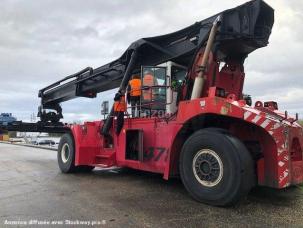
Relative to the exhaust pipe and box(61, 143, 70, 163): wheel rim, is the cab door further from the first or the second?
box(61, 143, 70, 163): wheel rim

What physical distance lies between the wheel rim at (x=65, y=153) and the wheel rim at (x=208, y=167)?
5114mm

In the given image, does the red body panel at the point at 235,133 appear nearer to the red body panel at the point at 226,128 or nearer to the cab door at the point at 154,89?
the red body panel at the point at 226,128

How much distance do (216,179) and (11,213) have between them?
9.79ft

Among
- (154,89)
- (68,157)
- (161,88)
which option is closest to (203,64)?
(161,88)

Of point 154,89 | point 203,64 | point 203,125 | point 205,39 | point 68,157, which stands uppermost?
point 205,39

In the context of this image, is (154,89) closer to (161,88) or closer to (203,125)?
(161,88)

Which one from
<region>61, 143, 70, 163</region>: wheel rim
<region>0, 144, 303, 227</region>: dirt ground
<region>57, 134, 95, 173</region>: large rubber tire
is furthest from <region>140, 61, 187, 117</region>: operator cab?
<region>61, 143, 70, 163</region>: wheel rim

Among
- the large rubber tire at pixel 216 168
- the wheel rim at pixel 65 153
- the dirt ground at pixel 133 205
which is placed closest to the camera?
the dirt ground at pixel 133 205

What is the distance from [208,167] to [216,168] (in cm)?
17

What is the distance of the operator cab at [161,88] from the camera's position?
7633 mm

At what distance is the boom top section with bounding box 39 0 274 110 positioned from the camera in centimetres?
688

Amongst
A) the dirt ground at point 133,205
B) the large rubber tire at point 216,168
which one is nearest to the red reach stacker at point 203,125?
the large rubber tire at point 216,168

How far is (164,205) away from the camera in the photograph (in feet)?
18.9

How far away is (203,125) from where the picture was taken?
6.46 meters
